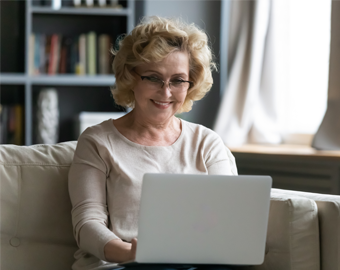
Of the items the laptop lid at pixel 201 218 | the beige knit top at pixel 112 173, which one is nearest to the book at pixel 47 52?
the beige knit top at pixel 112 173

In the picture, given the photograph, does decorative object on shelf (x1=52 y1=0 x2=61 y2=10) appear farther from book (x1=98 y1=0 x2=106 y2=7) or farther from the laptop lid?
the laptop lid

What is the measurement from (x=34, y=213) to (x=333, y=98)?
1812 millimetres

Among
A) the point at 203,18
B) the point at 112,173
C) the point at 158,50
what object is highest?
the point at 203,18

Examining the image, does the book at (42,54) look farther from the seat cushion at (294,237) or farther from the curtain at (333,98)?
the seat cushion at (294,237)

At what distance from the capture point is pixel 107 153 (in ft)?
4.85

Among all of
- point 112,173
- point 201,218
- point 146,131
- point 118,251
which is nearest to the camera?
point 201,218

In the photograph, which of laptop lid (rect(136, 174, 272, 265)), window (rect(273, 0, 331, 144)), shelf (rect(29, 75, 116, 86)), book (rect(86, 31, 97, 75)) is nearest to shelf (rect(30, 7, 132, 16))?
book (rect(86, 31, 97, 75))

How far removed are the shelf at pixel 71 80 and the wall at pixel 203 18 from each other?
0.59m

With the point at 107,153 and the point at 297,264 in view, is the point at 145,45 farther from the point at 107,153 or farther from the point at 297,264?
the point at 297,264

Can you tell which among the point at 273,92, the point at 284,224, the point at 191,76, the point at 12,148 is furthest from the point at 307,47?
the point at 12,148

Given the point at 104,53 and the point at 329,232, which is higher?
the point at 104,53

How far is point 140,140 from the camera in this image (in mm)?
1570

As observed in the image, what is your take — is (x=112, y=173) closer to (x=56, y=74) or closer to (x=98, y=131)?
(x=98, y=131)

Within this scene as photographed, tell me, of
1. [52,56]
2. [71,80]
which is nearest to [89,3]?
[52,56]
